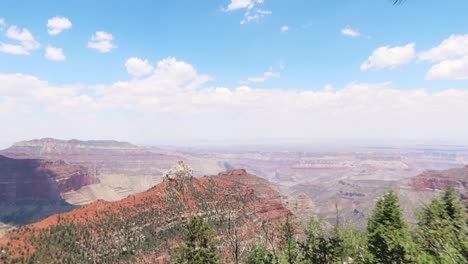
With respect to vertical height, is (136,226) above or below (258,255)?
below

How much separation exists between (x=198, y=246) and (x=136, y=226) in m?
44.8

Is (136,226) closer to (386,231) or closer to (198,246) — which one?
(198,246)

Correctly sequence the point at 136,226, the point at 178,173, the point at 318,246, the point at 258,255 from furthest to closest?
the point at 178,173 → the point at 136,226 → the point at 258,255 → the point at 318,246

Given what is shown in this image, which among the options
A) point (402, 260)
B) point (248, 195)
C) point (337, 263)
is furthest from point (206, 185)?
point (402, 260)

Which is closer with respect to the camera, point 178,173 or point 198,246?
point 198,246

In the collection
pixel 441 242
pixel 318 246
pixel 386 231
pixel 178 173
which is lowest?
pixel 318 246

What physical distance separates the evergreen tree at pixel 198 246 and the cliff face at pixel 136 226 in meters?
4.78

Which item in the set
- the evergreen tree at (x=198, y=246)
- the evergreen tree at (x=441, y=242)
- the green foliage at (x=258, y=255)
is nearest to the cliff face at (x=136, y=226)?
the green foliage at (x=258, y=255)

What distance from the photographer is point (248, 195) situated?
427 ft

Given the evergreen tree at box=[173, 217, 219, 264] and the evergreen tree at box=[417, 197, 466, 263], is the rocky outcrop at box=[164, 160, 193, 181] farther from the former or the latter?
the evergreen tree at box=[417, 197, 466, 263]

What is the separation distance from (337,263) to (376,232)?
6.16 meters

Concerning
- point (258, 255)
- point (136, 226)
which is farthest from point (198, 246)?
point (136, 226)

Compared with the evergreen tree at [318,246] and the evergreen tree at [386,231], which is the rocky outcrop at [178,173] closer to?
the evergreen tree at [318,246]

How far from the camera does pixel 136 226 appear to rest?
83.9m
